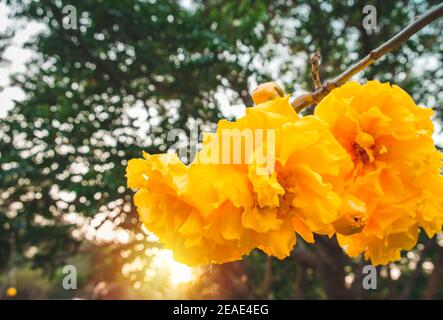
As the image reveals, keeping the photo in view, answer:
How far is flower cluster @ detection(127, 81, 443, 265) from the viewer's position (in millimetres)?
578

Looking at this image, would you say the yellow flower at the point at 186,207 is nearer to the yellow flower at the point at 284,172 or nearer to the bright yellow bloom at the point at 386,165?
the yellow flower at the point at 284,172

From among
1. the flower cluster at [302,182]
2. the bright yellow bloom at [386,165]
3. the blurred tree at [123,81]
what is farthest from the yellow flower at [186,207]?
the blurred tree at [123,81]

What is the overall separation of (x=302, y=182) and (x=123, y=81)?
482 centimetres

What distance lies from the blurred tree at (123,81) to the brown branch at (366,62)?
350cm

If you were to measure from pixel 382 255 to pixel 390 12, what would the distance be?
5.37 meters

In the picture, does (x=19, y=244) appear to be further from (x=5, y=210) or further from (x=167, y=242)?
(x=167, y=242)

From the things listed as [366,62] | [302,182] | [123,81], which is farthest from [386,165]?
[123,81]

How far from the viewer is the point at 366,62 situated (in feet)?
2.56

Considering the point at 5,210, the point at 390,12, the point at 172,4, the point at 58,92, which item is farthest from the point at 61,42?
the point at 390,12

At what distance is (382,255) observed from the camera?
0.69 m

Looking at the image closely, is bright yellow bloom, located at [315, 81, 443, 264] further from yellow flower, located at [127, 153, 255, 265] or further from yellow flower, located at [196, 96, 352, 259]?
yellow flower, located at [127, 153, 255, 265]

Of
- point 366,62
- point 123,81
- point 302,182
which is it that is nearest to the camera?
point 302,182

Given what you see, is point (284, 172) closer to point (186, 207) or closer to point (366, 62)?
point (186, 207)

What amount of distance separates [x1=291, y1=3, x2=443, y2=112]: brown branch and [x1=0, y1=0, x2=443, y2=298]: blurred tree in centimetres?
350
